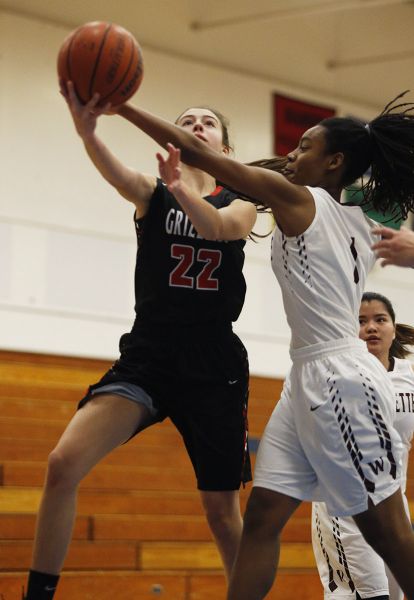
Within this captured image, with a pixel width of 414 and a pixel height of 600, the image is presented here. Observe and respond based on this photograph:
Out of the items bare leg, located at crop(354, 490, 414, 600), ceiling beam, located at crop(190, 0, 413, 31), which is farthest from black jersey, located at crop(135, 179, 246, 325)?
ceiling beam, located at crop(190, 0, 413, 31)

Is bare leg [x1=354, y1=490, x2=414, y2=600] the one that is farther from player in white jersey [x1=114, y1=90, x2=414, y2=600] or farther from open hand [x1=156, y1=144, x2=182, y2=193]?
open hand [x1=156, y1=144, x2=182, y2=193]

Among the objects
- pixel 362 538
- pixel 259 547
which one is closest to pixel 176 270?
pixel 259 547

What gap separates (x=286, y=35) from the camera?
12.1m

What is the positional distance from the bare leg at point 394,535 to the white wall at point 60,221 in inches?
264

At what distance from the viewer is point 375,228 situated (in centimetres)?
364

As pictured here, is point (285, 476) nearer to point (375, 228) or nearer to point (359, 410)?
point (359, 410)

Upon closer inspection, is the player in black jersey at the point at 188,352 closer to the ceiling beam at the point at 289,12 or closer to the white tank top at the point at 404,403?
the white tank top at the point at 404,403

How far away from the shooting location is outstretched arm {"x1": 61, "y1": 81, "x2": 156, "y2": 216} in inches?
134

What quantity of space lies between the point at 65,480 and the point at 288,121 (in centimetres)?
885

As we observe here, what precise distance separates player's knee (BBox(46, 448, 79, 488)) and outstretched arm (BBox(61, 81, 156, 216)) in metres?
1.05

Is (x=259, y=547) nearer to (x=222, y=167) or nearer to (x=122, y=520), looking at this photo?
(x=222, y=167)

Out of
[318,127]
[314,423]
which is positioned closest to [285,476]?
[314,423]

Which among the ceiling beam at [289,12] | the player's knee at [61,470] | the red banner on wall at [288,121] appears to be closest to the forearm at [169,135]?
the player's knee at [61,470]

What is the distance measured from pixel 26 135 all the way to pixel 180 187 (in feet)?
23.2
